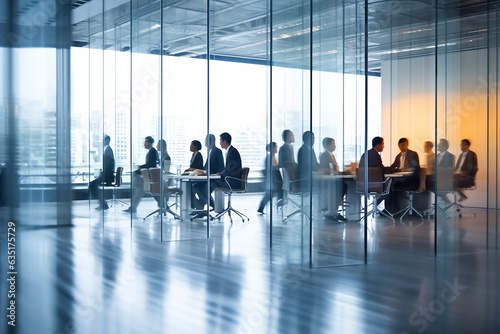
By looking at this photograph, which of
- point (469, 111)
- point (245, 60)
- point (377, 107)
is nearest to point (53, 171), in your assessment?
point (469, 111)

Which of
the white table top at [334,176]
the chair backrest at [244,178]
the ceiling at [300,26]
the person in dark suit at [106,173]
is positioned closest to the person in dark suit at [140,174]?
the person in dark suit at [106,173]

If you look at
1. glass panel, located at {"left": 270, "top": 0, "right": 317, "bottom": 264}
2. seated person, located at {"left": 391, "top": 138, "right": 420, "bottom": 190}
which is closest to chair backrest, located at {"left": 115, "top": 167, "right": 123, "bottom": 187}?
glass panel, located at {"left": 270, "top": 0, "right": 317, "bottom": 264}

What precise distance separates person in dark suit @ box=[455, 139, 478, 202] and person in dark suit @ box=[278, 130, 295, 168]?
6.65 feet

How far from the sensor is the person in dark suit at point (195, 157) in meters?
10.1

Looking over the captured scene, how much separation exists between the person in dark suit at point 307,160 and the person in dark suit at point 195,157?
3927 millimetres

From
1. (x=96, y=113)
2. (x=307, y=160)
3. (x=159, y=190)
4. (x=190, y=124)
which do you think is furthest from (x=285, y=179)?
(x=96, y=113)

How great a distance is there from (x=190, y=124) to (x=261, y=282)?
192 inches

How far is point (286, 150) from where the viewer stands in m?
6.63

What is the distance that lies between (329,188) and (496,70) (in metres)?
2.72

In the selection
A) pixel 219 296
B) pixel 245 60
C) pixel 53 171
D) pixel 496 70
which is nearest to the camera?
pixel 219 296

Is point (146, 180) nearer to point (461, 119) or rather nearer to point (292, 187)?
point (292, 187)

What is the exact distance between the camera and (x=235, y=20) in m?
13.3

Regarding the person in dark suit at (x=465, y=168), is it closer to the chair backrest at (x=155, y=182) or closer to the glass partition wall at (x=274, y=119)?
the glass partition wall at (x=274, y=119)

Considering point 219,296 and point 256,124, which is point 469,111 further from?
point 256,124
